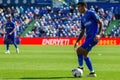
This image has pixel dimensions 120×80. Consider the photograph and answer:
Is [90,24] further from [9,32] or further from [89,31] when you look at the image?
[9,32]

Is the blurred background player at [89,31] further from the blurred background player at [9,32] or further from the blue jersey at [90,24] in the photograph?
the blurred background player at [9,32]

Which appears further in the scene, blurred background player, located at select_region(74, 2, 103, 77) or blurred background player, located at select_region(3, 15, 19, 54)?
blurred background player, located at select_region(3, 15, 19, 54)

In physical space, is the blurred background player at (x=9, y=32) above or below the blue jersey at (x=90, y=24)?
below

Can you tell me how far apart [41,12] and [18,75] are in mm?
37742

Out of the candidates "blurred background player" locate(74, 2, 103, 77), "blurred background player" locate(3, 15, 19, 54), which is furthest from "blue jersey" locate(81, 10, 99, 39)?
"blurred background player" locate(3, 15, 19, 54)

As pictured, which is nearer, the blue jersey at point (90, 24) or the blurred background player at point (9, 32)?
the blue jersey at point (90, 24)

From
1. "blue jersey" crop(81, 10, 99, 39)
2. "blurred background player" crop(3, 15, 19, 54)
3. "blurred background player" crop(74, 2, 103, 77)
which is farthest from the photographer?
"blurred background player" crop(3, 15, 19, 54)

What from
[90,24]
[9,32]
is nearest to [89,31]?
[90,24]

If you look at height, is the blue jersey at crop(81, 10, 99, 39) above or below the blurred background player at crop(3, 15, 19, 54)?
above

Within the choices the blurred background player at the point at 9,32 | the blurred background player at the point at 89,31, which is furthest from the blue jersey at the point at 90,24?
the blurred background player at the point at 9,32

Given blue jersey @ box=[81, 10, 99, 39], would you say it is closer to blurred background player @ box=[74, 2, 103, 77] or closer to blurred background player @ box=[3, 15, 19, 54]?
blurred background player @ box=[74, 2, 103, 77]

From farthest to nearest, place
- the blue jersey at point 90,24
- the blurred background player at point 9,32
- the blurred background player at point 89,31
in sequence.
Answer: the blurred background player at point 9,32, the blue jersey at point 90,24, the blurred background player at point 89,31

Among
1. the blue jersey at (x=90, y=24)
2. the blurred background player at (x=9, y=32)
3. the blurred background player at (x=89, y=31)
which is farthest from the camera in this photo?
the blurred background player at (x=9, y=32)

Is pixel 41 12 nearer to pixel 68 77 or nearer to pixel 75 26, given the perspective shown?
pixel 75 26
